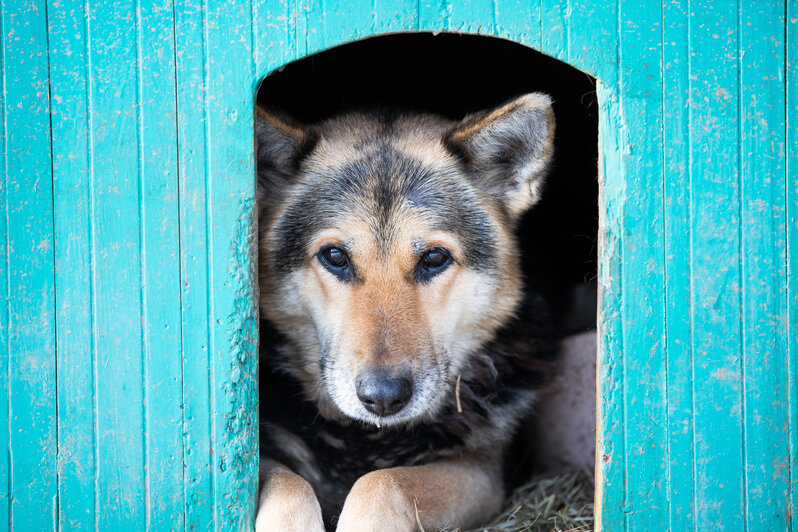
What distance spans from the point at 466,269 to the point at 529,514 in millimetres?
1222

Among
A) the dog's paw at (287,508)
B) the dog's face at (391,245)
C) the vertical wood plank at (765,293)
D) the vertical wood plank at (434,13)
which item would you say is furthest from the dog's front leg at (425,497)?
the vertical wood plank at (434,13)

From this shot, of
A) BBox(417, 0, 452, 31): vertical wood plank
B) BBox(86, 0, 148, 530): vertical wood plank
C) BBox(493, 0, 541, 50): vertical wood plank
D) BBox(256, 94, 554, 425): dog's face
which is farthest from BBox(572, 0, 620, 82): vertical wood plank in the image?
BBox(86, 0, 148, 530): vertical wood plank

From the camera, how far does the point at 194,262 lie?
2.46 m

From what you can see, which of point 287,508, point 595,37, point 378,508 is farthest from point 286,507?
point 595,37

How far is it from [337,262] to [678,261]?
4.30 ft

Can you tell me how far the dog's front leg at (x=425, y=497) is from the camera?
2.52 meters

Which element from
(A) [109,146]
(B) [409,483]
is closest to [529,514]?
(B) [409,483]

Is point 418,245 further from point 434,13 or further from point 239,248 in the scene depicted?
point 434,13

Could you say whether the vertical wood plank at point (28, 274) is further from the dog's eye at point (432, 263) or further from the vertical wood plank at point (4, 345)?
the dog's eye at point (432, 263)

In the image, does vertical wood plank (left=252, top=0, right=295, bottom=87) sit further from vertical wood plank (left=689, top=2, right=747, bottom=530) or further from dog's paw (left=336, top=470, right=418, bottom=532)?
dog's paw (left=336, top=470, right=418, bottom=532)

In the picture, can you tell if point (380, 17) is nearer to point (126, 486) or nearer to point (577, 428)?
point (126, 486)

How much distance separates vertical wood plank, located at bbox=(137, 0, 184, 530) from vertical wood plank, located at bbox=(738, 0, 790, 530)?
81.8 inches

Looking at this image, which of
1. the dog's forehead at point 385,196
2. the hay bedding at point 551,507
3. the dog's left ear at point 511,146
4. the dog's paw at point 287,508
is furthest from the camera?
the hay bedding at point 551,507

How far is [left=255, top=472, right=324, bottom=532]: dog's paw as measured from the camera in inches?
94.8
